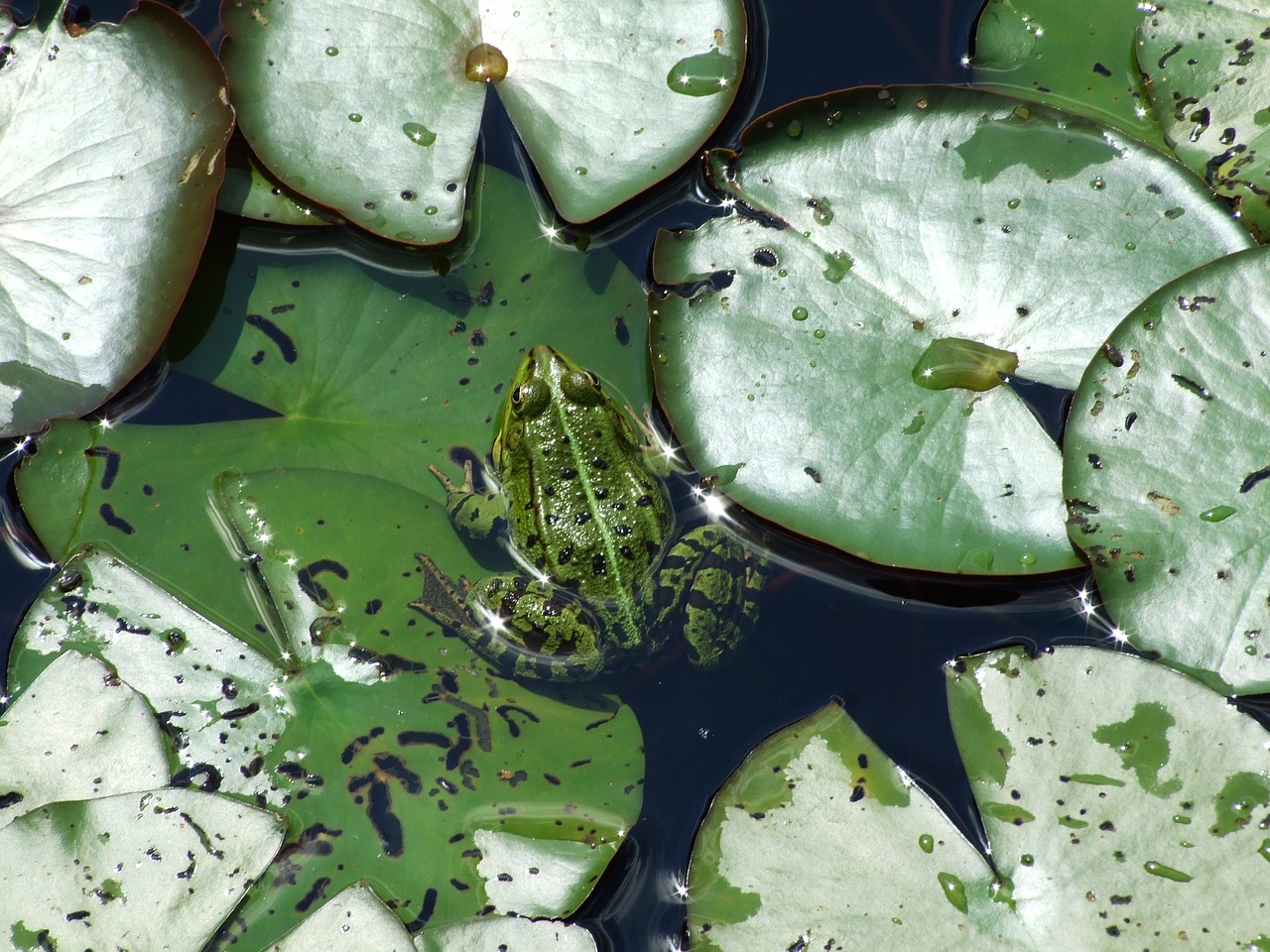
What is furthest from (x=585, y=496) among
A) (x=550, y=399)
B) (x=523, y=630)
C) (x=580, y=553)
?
(x=523, y=630)

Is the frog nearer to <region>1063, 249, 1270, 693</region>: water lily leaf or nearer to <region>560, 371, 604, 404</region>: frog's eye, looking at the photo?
<region>560, 371, 604, 404</region>: frog's eye

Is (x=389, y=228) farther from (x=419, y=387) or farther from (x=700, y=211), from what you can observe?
(x=700, y=211)

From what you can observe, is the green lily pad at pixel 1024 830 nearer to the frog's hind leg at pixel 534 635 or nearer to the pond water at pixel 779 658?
the pond water at pixel 779 658

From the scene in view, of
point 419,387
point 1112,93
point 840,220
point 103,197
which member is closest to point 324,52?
point 103,197

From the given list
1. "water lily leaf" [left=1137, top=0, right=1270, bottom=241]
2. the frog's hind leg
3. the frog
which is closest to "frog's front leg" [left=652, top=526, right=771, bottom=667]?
the frog

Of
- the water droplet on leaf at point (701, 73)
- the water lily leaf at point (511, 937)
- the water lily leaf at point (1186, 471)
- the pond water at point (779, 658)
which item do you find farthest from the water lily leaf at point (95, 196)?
the water lily leaf at point (1186, 471)

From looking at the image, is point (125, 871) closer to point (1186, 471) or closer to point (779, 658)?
point (779, 658)
